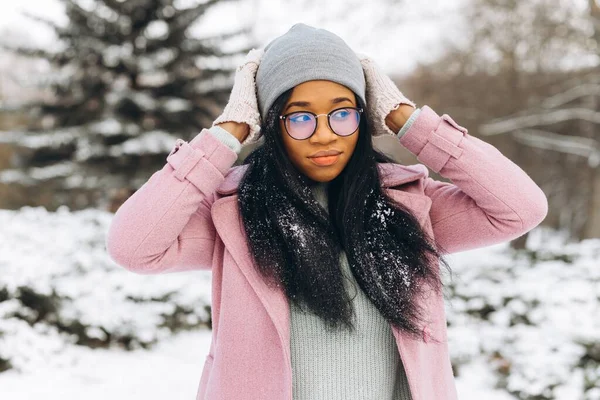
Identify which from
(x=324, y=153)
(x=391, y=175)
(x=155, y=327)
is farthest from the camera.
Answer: (x=155, y=327)

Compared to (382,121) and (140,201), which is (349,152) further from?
(140,201)

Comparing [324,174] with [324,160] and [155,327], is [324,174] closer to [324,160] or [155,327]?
[324,160]

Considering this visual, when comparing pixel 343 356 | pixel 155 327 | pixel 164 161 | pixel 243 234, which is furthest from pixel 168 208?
pixel 164 161

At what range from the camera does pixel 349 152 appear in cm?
152

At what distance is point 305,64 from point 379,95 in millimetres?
253

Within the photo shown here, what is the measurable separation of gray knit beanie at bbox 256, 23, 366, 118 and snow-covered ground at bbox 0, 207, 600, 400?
9.92 ft

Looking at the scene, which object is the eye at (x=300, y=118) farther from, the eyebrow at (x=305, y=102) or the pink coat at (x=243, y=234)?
the pink coat at (x=243, y=234)

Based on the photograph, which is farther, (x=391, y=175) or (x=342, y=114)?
(x=391, y=175)

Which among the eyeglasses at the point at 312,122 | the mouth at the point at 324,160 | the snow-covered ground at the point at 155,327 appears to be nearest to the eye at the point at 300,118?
the eyeglasses at the point at 312,122

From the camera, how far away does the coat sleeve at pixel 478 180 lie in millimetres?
1476

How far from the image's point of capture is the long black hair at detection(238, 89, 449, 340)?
1421 mm

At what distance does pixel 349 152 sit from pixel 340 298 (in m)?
0.41

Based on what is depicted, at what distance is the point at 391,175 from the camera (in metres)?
1.61

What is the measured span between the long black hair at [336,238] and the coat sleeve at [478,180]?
0.14m
